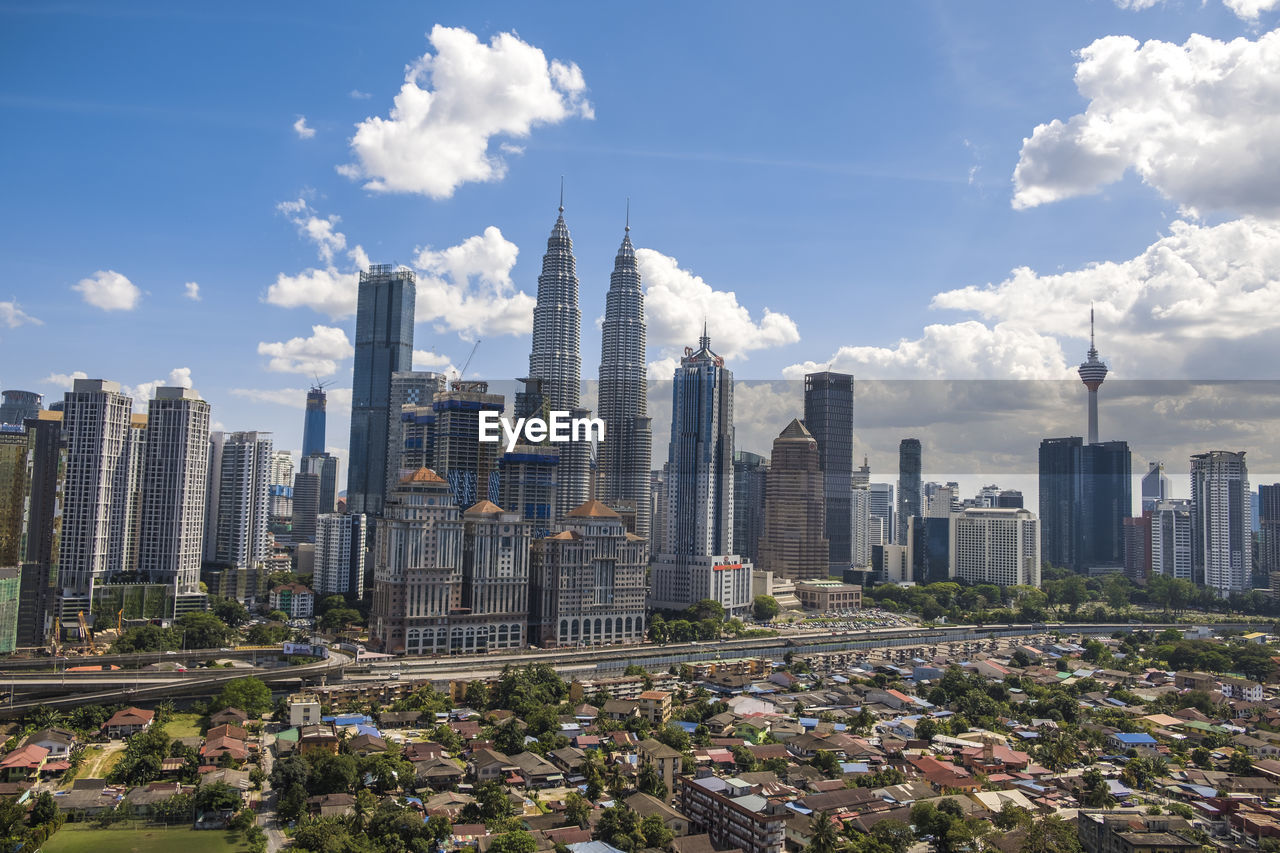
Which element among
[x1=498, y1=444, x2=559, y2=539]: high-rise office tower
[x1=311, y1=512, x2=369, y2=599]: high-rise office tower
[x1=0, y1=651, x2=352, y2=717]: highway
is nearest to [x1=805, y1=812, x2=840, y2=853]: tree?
[x1=0, y1=651, x2=352, y2=717]: highway

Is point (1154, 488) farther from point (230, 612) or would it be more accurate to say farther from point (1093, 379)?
point (230, 612)

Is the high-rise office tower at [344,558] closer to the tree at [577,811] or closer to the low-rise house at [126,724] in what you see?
the low-rise house at [126,724]

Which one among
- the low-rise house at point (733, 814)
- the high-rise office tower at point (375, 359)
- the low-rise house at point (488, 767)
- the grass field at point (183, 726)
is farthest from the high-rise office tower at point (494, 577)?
the high-rise office tower at point (375, 359)

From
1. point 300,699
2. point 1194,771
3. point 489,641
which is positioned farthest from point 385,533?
point 1194,771

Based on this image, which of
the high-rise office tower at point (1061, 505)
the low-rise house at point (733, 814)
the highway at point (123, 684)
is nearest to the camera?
the low-rise house at point (733, 814)

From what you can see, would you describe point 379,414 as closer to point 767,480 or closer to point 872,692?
point 767,480

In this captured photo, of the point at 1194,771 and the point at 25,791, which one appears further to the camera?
the point at 1194,771
